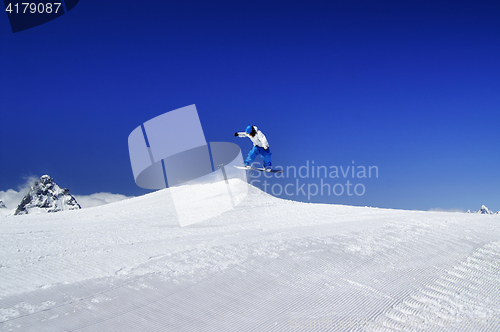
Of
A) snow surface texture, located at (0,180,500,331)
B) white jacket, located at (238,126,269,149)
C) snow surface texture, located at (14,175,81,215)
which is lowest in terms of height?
snow surface texture, located at (14,175,81,215)

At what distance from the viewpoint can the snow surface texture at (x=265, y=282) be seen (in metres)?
2.32

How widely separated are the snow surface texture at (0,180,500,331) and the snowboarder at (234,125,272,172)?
5767 mm

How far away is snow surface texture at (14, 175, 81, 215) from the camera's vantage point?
6119 cm

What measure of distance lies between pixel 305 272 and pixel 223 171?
946 centimetres

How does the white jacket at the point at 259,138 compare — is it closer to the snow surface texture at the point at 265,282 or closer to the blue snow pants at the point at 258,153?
the blue snow pants at the point at 258,153

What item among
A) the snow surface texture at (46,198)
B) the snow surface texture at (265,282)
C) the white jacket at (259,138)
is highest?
the white jacket at (259,138)

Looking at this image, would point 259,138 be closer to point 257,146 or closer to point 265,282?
point 257,146

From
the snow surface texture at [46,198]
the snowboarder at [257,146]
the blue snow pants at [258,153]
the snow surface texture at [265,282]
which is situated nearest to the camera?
the snow surface texture at [265,282]

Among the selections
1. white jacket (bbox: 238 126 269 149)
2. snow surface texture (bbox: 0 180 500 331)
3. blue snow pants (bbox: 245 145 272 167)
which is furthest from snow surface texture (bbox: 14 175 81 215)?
snow surface texture (bbox: 0 180 500 331)

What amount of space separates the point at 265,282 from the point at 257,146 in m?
7.79

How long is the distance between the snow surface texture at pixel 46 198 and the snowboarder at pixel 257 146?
62.8 meters

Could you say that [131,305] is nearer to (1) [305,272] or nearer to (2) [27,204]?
(1) [305,272]

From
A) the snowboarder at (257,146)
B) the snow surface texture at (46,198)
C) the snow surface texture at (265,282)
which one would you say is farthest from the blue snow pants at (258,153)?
the snow surface texture at (46,198)

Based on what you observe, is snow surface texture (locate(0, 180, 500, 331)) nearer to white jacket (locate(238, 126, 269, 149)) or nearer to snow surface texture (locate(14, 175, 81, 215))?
white jacket (locate(238, 126, 269, 149))
